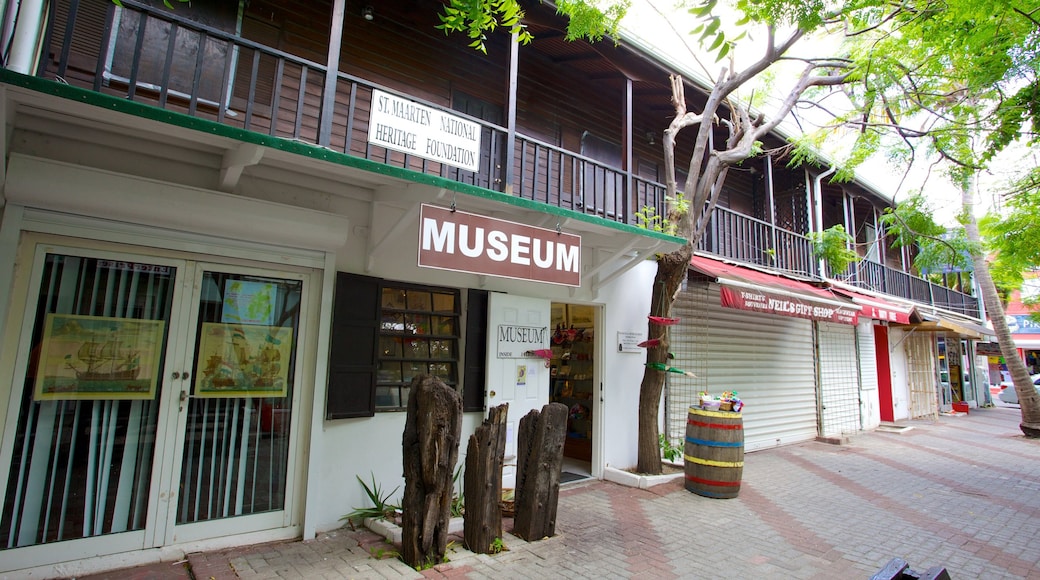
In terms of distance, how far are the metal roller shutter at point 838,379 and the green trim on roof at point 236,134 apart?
29.3 ft

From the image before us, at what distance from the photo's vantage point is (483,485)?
4.14 meters

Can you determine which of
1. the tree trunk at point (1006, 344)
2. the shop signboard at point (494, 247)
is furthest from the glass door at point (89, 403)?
the tree trunk at point (1006, 344)

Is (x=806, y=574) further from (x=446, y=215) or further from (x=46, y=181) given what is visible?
(x=46, y=181)

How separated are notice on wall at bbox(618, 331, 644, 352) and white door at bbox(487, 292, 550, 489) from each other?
1385mm

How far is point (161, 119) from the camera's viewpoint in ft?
10.7

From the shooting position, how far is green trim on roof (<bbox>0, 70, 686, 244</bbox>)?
291 centimetres

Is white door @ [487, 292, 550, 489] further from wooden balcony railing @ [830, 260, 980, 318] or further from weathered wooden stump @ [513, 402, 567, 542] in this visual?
wooden balcony railing @ [830, 260, 980, 318]

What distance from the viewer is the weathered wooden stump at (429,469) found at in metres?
3.85

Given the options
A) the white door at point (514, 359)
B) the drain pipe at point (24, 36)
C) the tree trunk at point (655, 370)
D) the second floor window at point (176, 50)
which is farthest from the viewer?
the tree trunk at point (655, 370)

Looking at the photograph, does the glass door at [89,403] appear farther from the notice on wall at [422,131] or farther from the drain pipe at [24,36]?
the notice on wall at [422,131]

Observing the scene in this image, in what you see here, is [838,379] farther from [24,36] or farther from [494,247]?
[24,36]

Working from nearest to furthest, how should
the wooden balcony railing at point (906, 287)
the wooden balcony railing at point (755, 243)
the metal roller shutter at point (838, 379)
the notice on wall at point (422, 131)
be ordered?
the notice on wall at point (422, 131) < the wooden balcony railing at point (755, 243) < the metal roller shutter at point (838, 379) < the wooden balcony railing at point (906, 287)

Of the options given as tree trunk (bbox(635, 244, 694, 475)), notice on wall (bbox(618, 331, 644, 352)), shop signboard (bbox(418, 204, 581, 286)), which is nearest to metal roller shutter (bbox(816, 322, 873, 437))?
notice on wall (bbox(618, 331, 644, 352))

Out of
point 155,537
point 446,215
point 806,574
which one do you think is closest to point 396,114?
point 446,215
